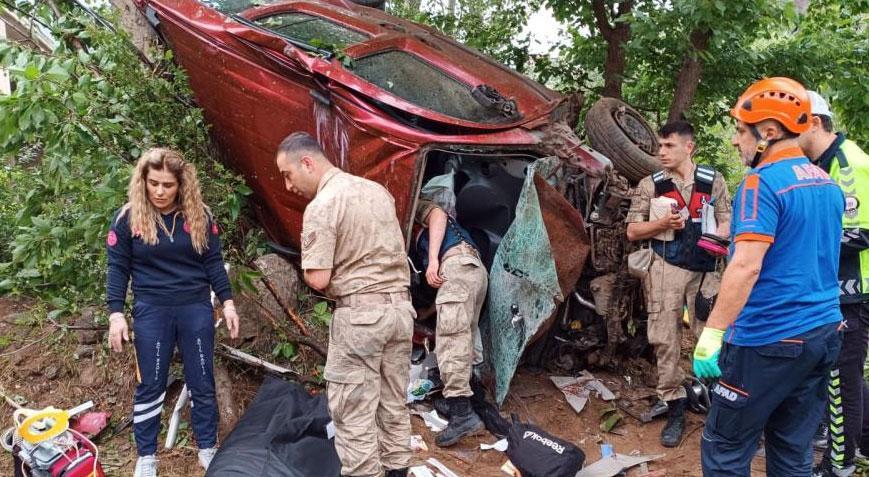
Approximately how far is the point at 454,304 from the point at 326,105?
140 centimetres

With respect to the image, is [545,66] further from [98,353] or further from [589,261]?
[98,353]

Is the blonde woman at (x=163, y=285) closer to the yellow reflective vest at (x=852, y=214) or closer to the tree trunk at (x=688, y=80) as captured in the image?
the yellow reflective vest at (x=852, y=214)

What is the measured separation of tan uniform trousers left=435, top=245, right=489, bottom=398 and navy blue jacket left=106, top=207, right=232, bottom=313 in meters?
1.31

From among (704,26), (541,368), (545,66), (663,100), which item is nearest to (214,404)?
(541,368)

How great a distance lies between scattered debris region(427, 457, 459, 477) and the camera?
11.7 feet

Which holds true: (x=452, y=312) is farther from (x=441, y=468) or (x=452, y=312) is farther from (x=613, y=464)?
(x=613, y=464)

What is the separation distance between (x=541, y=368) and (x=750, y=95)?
8.44 ft

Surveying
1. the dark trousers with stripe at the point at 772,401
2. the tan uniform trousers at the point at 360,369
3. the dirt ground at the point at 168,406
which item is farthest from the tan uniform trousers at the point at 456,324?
the dark trousers with stripe at the point at 772,401

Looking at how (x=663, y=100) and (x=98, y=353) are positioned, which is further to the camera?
(x=663, y=100)

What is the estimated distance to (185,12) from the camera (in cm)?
468

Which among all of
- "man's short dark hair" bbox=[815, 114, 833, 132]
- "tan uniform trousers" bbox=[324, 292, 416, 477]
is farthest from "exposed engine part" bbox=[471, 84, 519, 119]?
"man's short dark hair" bbox=[815, 114, 833, 132]

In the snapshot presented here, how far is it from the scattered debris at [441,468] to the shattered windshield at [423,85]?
1940mm

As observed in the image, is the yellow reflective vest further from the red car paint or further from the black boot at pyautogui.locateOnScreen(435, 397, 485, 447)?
the black boot at pyautogui.locateOnScreen(435, 397, 485, 447)

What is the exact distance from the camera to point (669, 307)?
3975 mm
